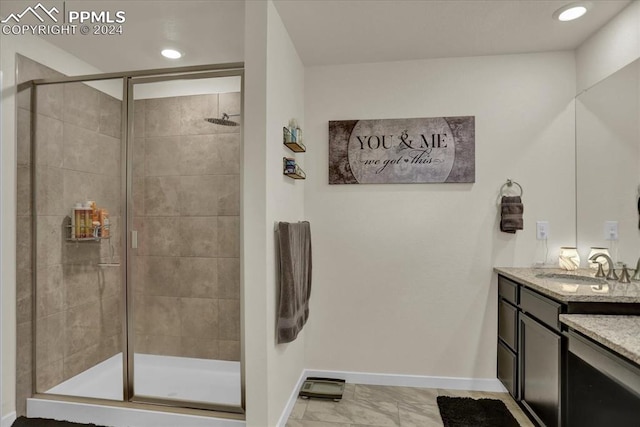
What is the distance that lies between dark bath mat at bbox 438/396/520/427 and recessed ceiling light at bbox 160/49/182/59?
→ 321cm

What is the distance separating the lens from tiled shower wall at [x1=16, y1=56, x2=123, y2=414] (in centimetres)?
229

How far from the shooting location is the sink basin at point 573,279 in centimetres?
209

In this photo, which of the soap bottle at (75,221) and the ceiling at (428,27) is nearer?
the ceiling at (428,27)

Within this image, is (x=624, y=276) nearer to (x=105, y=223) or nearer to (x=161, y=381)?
(x=161, y=381)

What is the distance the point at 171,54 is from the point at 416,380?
317cm

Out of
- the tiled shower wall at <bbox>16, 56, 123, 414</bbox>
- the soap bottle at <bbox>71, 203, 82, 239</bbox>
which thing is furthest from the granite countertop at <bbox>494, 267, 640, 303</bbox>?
the soap bottle at <bbox>71, 203, 82, 239</bbox>

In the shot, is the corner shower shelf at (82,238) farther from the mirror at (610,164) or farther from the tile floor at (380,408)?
the mirror at (610,164)

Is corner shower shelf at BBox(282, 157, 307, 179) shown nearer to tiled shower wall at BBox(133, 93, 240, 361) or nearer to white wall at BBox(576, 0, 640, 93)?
tiled shower wall at BBox(133, 93, 240, 361)

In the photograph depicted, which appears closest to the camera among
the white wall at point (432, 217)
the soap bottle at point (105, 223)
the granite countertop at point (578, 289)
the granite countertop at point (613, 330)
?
the granite countertop at point (613, 330)

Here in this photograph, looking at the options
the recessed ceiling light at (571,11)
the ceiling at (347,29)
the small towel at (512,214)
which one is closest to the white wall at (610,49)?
the ceiling at (347,29)

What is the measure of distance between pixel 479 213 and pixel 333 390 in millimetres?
1736

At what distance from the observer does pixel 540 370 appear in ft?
6.66

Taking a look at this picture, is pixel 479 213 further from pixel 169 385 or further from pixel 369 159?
pixel 169 385

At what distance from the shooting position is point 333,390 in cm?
260
